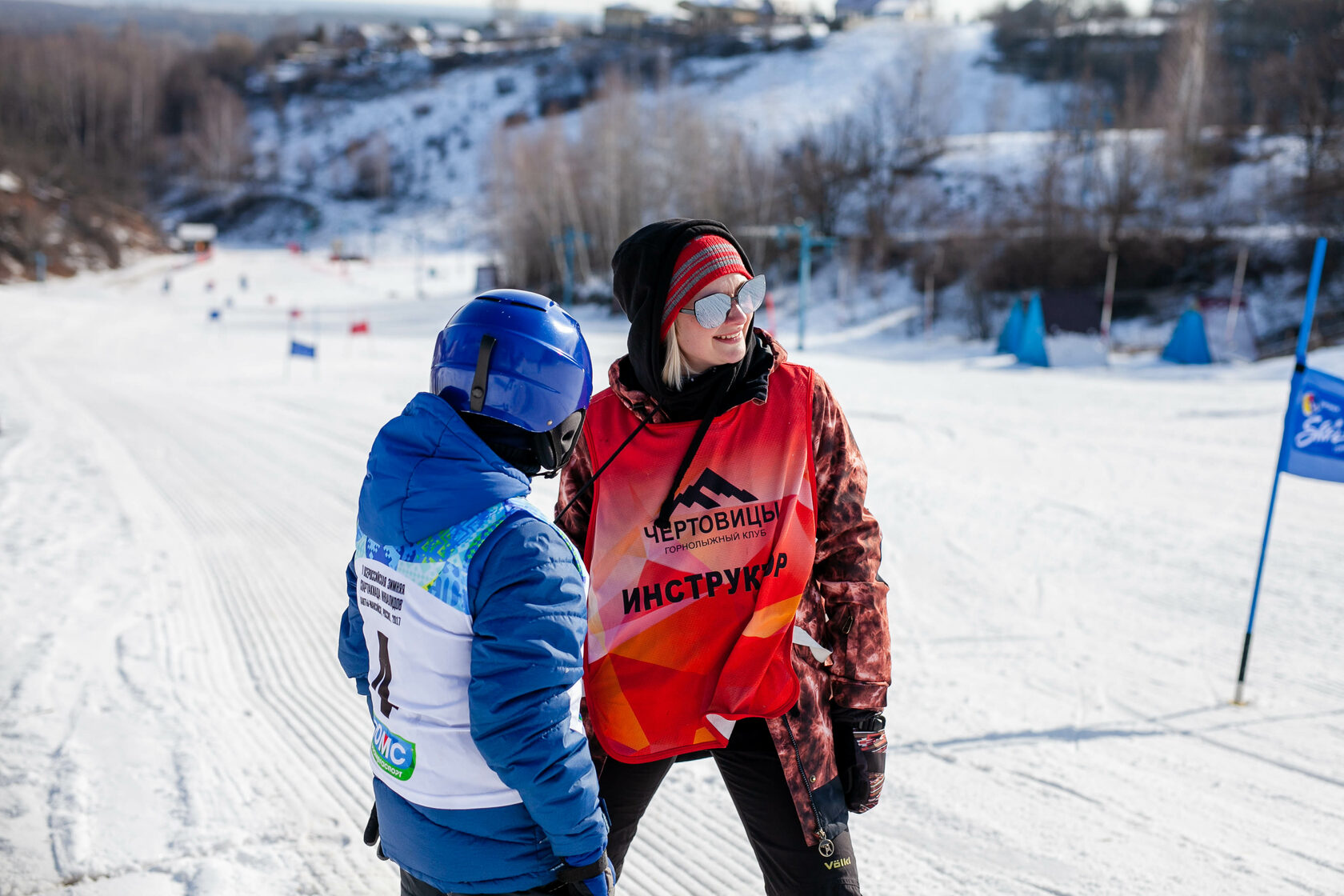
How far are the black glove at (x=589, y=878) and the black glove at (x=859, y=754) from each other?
0.54 meters

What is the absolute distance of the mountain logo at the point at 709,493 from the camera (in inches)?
74.1

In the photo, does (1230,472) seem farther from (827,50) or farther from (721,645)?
(827,50)

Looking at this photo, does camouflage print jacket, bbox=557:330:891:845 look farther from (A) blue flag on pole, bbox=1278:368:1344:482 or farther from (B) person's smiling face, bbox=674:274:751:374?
(A) blue flag on pole, bbox=1278:368:1344:482

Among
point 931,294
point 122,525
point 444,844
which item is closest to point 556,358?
point 444,844

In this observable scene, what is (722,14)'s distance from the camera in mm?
80812

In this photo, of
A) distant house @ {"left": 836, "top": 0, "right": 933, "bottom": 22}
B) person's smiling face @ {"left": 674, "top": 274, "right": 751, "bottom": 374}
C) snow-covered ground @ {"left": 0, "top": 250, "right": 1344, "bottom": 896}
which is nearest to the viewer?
person's smiling face @ {"left": 674, "top": 274, "right": 751, "bottom": 374}

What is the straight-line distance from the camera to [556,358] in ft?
5.25

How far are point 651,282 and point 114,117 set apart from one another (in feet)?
278

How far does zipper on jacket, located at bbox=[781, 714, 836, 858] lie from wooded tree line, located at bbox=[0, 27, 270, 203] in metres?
65.9

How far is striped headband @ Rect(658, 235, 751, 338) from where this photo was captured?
1.85 metres

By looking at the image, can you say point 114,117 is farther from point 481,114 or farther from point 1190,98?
point 1190,98

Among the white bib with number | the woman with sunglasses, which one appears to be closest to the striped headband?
the woman with sunglasses

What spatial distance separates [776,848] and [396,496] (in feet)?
3.29

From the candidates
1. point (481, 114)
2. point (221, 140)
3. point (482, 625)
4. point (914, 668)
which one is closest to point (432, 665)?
point (482, 625)
